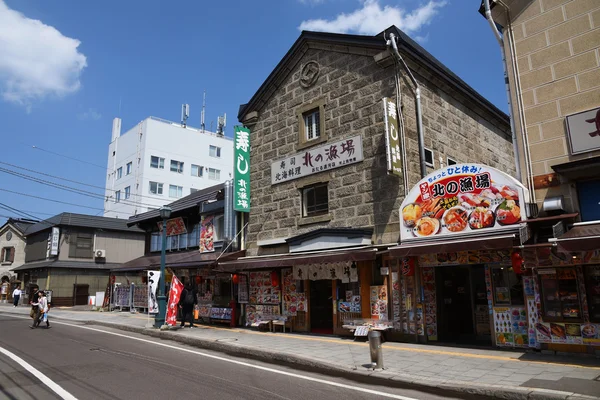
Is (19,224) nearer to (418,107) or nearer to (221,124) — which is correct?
(221,124)

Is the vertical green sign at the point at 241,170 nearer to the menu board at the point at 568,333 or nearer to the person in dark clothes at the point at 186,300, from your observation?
the person in dark clothes at the point at 186,300

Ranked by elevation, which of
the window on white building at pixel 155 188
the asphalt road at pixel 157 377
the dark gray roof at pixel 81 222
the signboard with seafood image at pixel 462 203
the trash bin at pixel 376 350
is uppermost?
the window on white building at pixel 155 188

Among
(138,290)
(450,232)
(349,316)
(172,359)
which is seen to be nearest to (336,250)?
(349,316)

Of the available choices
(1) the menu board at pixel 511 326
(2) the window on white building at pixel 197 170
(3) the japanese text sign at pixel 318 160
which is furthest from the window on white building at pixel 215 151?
(1) the menu board at pixel 511 326

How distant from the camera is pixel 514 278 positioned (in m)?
11.4

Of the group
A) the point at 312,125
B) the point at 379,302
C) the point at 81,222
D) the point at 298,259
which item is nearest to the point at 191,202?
the point at 312,125

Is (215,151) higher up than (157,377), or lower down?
higher up

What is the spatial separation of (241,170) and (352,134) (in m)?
5.41

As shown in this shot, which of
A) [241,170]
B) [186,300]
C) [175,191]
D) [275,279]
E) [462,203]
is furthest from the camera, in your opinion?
[175,191]

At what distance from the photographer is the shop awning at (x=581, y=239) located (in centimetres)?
860

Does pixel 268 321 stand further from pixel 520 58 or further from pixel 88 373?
pixel 520 58

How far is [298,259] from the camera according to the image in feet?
46.7

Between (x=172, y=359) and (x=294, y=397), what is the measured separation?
15.6ft

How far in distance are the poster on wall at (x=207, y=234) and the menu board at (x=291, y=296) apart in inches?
204
